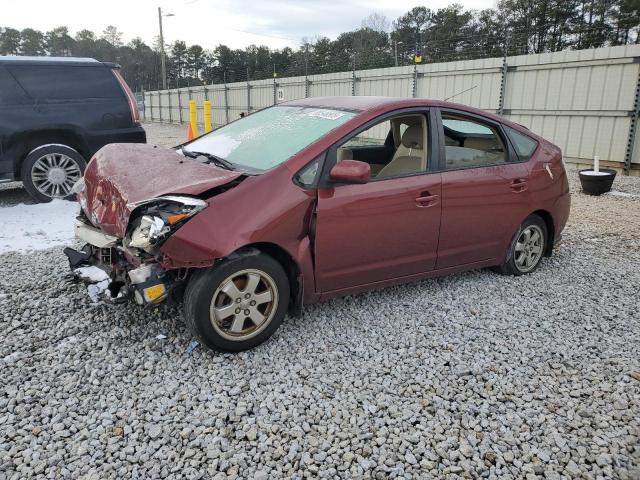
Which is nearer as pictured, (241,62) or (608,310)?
(608,310)

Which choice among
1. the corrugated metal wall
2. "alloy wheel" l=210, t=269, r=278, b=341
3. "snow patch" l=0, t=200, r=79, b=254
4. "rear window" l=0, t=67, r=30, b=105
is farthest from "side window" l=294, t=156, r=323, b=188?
the corrugated metal wall

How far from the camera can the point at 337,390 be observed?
291 cm

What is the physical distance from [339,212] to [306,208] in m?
0.25

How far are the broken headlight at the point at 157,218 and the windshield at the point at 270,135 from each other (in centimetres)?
65

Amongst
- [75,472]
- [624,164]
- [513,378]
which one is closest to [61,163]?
[75,472]

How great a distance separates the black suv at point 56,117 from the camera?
6754 mm

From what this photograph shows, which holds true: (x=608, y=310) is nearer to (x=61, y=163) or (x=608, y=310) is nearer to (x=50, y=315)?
(x=50, y=315)

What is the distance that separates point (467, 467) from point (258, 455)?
972 mm

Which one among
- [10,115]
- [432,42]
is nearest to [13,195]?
[10,115]

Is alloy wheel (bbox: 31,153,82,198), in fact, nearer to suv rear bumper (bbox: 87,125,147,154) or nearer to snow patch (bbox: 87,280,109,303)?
suv rear bumper (bbox: 87,125,147,154)

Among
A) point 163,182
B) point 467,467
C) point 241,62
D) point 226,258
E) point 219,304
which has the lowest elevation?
point 467,467

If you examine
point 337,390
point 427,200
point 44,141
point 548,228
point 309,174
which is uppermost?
point 309,174

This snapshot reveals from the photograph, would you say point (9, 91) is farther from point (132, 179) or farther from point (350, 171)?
point (350, 171)

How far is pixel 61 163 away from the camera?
7.05 meters
